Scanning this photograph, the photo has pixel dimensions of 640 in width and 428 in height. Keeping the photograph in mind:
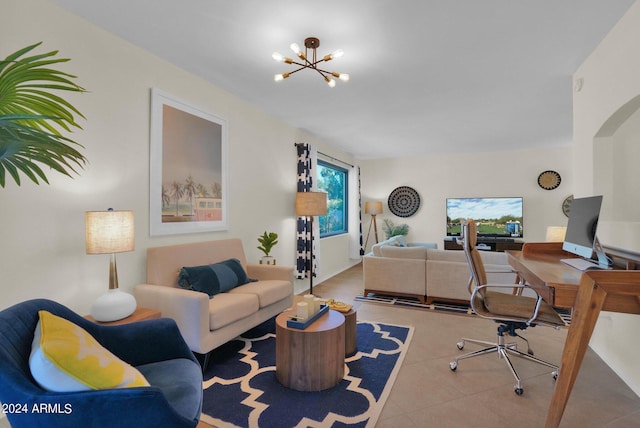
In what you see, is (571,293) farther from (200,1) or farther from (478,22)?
(200,1)

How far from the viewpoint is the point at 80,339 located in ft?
3.87

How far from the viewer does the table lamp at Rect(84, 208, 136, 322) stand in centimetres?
198

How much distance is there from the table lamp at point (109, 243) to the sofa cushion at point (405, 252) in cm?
306

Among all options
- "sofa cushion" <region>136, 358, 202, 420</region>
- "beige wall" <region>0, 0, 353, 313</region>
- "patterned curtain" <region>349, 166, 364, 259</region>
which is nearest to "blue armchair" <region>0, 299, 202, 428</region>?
"sofa cushion" <region>136, 358, 202, 420</region>

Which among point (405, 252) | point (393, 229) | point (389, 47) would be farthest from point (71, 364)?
point (393, 229)

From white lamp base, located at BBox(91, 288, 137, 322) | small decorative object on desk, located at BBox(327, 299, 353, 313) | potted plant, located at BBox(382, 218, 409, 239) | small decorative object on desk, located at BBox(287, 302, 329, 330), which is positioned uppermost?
potted plant, located at BBox(382, 218, 409, 239)

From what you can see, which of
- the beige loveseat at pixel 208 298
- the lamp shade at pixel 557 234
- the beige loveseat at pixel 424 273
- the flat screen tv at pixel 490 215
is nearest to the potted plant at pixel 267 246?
the beige loveseat at pixel 208 298

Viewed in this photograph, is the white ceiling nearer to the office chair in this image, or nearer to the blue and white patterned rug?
the office chair

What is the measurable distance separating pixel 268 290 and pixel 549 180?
237 inches

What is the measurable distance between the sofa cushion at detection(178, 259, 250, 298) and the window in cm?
297

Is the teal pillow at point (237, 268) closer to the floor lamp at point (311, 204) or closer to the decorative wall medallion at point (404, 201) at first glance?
the floor lamp at point (311, 204)

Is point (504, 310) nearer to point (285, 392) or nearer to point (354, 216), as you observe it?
point (285, 392)

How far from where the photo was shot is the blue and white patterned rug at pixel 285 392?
5.94 ft

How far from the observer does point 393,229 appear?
7086 mm
